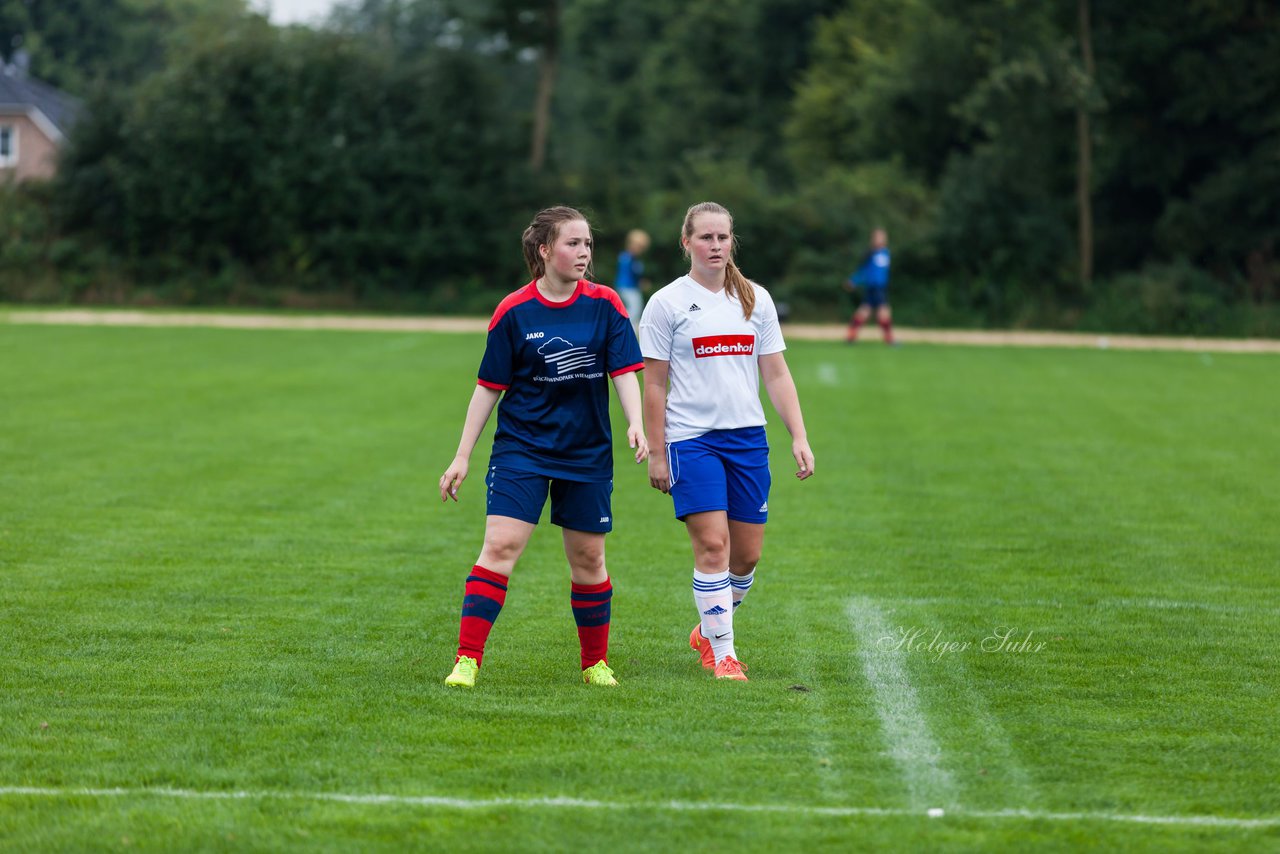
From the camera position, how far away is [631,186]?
43.8 metres

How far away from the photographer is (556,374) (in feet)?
19.8

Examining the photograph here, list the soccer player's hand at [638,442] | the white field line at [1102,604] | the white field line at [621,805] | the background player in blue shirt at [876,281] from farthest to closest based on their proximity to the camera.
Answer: the background player in blue shirt at [876,281]
the white field line at [1102,604]
the soccer player's hand at [638,442]
the white field line at [621,805]

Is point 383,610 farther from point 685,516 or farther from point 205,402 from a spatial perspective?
point 205,402

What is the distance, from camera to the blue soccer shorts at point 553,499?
237 inches

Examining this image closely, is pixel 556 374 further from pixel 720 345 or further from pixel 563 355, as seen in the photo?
pixel 720 345

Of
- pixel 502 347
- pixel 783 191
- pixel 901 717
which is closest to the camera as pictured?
pixel 901 717

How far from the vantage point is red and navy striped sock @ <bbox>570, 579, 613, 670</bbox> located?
621cm

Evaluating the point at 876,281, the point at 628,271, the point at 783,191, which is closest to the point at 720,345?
the point at 628,271

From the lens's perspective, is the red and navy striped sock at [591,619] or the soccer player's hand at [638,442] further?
the red and navy striped sock at [591,619]

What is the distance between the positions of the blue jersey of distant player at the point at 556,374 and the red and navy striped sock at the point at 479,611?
1.54ft

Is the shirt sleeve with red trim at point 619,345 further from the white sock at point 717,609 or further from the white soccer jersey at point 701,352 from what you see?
the white sock at point 717,609

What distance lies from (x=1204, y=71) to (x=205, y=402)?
29.0 meters

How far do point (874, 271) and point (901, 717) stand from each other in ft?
82.1

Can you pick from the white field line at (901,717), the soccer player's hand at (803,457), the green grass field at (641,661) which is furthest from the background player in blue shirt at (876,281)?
the soccer player's hand at (803,457)
